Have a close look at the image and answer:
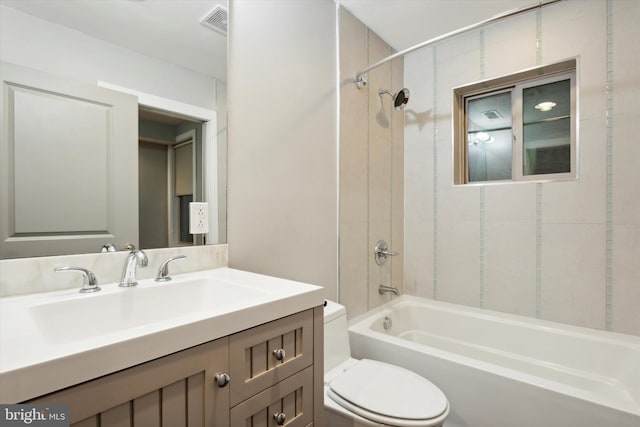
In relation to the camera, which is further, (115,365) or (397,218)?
(397,218)

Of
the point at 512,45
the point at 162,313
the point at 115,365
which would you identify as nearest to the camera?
the point at 115,365

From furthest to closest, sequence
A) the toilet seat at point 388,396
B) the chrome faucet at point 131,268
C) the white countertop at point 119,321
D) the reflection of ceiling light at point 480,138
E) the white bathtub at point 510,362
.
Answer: the reflection of ceiling light at point 480,138, the white bathtub at point 510,362, the toilet seat at point 388,396, the chrome faucet at point 131,268, the white countertop at point 119,321

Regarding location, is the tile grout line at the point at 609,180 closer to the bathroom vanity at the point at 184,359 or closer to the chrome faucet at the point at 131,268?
the bathroom vanity at the point at 184,359

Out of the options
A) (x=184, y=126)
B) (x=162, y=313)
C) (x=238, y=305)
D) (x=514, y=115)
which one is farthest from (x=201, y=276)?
(x=514, y=115)

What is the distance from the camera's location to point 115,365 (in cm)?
53

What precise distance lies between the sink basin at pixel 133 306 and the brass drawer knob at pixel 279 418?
0.31 m

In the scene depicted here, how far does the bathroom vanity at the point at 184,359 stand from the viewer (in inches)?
19.6

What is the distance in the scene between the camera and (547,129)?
6.53 feet

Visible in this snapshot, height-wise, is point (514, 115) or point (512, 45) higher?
point (512, 45)

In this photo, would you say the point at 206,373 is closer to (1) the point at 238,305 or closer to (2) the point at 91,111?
(1) the point at 238,305

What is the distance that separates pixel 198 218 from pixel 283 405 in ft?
2.57

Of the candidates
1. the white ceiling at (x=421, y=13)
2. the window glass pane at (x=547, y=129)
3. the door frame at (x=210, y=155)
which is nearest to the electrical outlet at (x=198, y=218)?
the door frame at (x=210, y=155)

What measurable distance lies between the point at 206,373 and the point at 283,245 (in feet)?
2.94

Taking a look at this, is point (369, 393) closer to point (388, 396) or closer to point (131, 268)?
point (388, 396)
